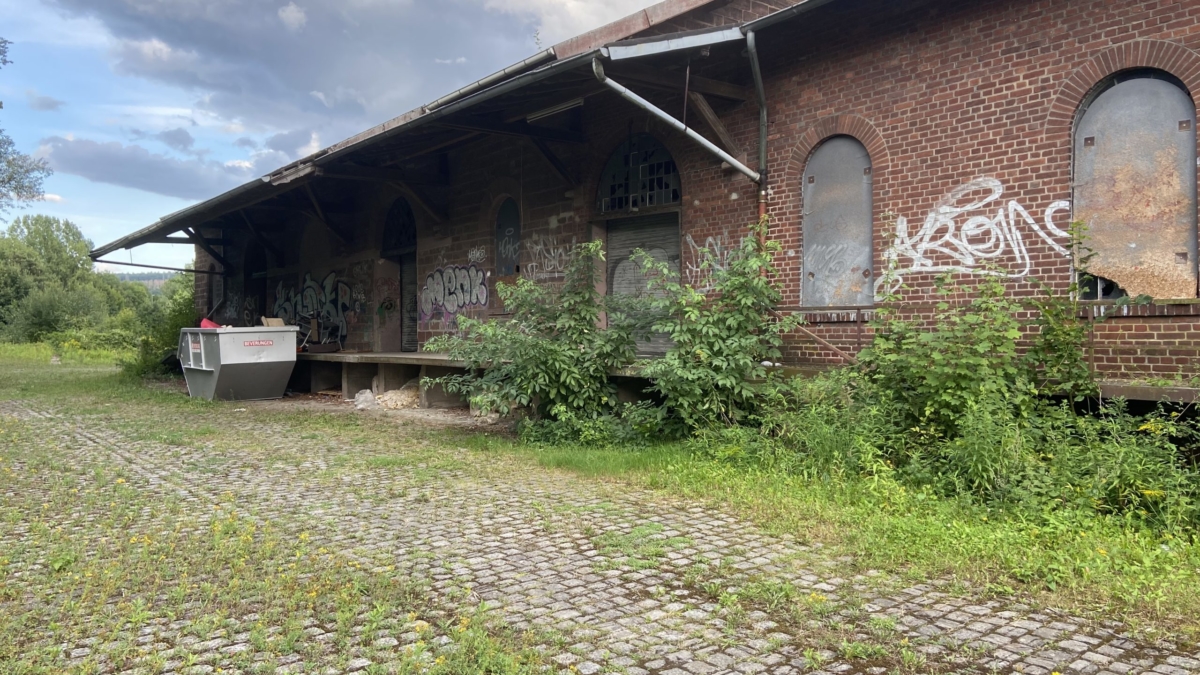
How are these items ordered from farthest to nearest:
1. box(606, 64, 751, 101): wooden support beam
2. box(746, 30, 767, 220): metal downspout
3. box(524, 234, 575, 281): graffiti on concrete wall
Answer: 1. box(524, 234, 575, 281): graffiti on concrete wall
2. box(746, 30, 767, 220): metal downspout
3. box(606, 64, 751, 101): wooden support beam

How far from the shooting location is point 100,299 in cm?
4819

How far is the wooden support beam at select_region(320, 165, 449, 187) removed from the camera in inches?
518

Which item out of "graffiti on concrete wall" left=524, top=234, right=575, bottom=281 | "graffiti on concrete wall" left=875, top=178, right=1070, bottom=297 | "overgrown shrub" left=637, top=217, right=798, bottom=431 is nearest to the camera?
"graffiti on concrete wall" left=875, top=178, right=1070, bottom=297

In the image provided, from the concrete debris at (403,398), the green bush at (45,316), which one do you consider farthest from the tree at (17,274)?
the concrete debris at (403,398)

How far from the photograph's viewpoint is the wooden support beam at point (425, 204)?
1429 centimetres

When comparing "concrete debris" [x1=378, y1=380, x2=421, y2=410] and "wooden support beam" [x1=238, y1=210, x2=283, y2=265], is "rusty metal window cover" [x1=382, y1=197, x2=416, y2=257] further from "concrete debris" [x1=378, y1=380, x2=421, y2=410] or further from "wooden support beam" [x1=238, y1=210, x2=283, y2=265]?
"wooden support beam" [x1=238, y1=210, x2=283, y2=265]

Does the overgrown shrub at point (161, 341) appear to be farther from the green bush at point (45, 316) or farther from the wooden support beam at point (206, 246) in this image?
the green bush at point (45, 316)

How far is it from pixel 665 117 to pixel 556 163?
141 inches

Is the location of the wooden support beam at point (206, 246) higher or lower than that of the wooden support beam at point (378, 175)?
lower

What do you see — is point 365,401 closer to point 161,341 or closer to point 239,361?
point 239,361

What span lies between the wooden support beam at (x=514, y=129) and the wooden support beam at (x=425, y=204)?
3486 millimetres

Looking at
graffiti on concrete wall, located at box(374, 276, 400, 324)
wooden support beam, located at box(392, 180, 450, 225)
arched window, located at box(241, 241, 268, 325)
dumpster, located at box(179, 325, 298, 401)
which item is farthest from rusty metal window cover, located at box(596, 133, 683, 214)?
arched window, located at box(241, 241, 268, 325)

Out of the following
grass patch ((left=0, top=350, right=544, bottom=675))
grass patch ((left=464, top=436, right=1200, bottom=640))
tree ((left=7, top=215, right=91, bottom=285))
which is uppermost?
tree ((left=7, top=215, right=91, bottom=285))

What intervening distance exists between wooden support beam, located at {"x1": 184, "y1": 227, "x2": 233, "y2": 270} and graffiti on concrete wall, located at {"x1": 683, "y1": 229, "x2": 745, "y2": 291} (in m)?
15.0
